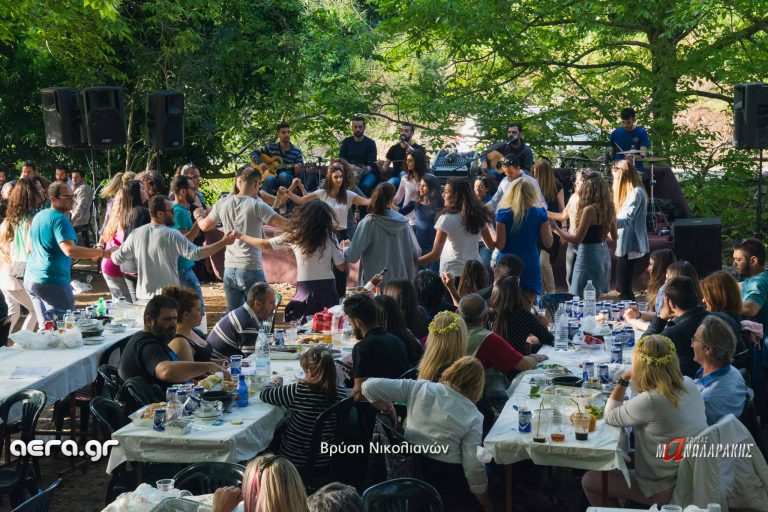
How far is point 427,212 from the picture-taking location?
966 centimetres

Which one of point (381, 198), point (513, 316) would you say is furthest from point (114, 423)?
point (381, 198)

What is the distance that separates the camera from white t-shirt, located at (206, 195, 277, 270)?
829 centimetres

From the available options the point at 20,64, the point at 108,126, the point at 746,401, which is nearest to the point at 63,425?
the point at 746,401

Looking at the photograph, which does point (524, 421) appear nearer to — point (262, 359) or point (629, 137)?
point (262, 359)

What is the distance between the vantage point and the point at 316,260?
7.99m

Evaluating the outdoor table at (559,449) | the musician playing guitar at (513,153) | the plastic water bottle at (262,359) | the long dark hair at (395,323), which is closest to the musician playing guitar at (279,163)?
the musician playing guitar at (513,153)

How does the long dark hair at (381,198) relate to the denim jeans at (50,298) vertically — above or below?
above

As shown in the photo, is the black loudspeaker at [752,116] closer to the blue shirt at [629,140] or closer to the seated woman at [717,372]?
the blue shirt at [629,140]

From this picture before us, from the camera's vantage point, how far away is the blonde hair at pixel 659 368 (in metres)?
4.98

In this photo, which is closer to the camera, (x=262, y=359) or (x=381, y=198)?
(x=262, y=359)

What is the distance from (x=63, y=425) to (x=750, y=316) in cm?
469

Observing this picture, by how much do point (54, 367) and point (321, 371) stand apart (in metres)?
2.06

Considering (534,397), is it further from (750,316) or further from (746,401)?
(750,316)

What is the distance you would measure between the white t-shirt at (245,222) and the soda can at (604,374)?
3.22m
